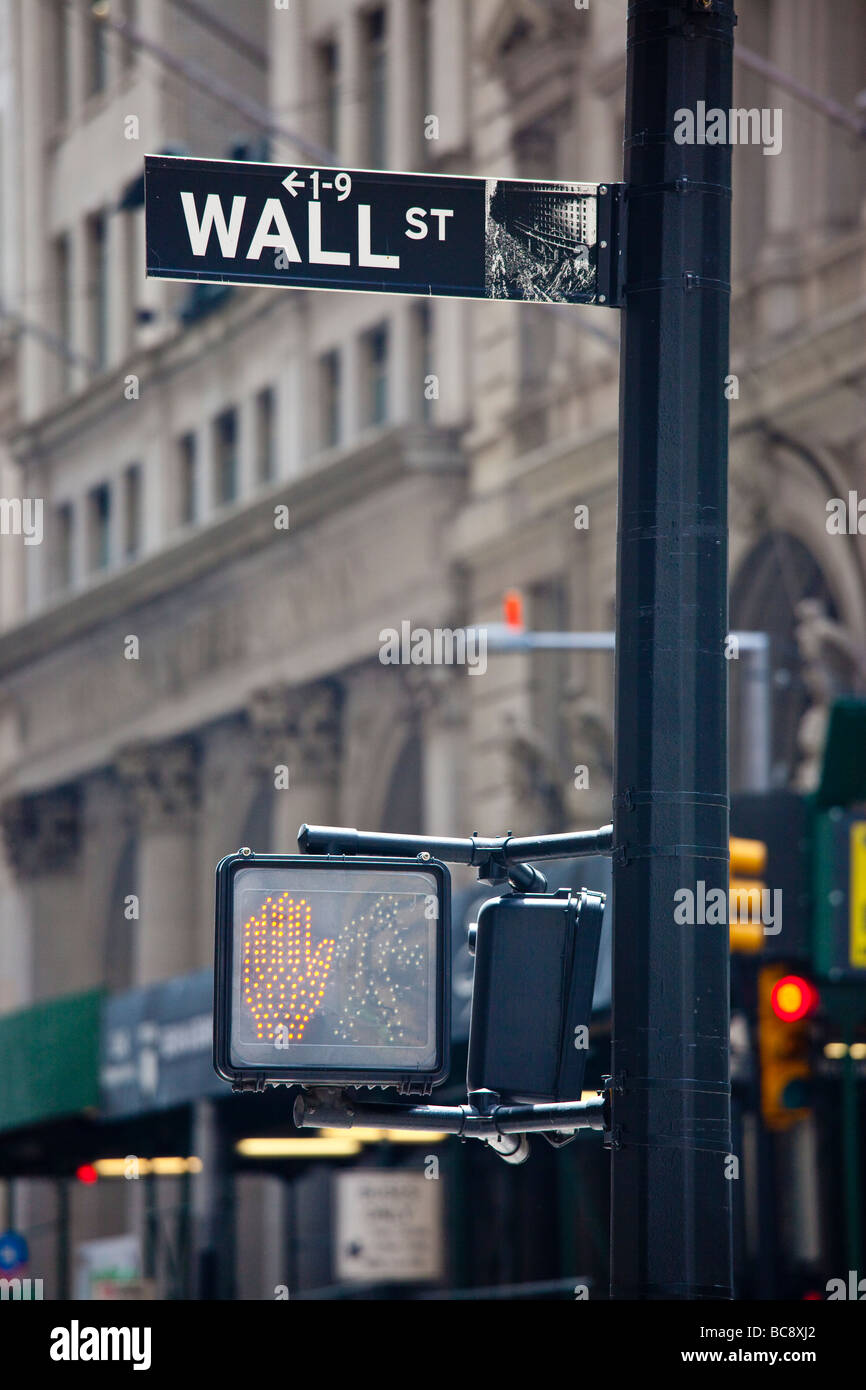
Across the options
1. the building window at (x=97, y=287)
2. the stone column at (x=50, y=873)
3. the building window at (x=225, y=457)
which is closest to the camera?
the building window at (x=225, y=457)

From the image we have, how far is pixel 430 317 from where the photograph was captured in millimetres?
34406

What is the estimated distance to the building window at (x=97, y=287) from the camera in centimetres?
4516

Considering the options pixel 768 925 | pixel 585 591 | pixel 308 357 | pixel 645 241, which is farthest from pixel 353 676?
pixel 645 241

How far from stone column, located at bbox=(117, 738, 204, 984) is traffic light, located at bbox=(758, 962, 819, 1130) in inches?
1157

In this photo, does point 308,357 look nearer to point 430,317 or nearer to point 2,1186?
point 430,317

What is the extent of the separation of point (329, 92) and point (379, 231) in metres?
33.0

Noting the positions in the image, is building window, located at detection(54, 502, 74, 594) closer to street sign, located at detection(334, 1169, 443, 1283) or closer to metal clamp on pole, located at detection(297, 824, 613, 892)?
street sign, located at detection(334, 1169, 443, 1283)

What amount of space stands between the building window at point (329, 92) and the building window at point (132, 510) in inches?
343

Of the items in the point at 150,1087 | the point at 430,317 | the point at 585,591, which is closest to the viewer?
the point at 150,1087

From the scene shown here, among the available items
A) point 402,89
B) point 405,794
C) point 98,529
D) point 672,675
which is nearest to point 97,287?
point 98,529

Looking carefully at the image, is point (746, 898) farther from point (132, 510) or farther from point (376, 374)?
point (132, 510)

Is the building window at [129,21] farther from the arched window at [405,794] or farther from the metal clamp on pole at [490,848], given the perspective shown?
the metal clamp on pole at [490,848]

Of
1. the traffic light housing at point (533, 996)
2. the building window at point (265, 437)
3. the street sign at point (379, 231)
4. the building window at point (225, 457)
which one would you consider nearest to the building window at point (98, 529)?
the building window at point (225, 457)
